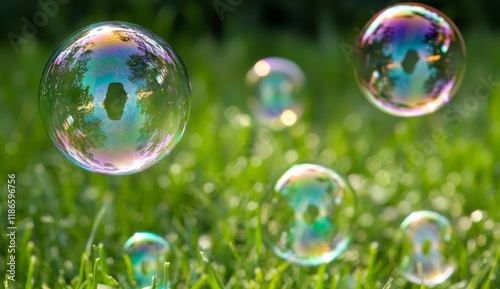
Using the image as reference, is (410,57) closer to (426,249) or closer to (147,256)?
(426,249)

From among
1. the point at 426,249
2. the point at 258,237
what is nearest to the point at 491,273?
the point at 426,249

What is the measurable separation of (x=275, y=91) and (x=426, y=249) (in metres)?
1.65

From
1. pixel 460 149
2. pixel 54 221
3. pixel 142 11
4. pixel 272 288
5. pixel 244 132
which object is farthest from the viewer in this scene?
pixel 142 11

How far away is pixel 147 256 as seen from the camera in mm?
2133

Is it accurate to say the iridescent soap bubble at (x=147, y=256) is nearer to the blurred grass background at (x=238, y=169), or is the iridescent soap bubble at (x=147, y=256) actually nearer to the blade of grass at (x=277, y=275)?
the blurred grass background at (x=238, y=169)

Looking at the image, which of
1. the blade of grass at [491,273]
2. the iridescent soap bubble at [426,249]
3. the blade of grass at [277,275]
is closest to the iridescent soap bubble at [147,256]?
the blade of grass at [277,275]

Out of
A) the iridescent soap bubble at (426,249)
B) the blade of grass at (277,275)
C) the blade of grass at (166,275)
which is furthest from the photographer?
the iridescent soap bubble at (426,249)

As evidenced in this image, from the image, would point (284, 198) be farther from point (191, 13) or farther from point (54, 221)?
point (191, 13)

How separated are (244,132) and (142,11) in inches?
73.2

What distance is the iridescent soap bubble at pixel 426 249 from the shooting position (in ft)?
7.16

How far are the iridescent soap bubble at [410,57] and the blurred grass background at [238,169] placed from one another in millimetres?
366

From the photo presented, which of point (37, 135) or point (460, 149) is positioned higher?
point (37, 135)

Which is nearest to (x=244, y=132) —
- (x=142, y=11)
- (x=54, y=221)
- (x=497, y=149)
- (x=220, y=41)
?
(x=54, y=221)

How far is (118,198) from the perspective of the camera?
8.96ft
